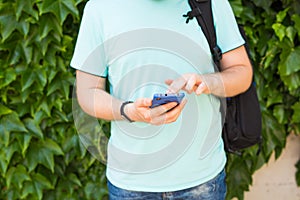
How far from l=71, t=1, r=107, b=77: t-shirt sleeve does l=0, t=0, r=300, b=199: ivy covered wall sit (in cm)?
71

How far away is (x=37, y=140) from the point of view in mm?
2064

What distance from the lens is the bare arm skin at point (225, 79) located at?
3.47ft

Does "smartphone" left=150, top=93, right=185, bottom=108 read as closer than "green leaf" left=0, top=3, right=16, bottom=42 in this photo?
Yes

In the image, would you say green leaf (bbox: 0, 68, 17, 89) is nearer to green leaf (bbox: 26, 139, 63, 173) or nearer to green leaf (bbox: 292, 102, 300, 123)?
green leaf (bbox: 26, 139, 63, 173)

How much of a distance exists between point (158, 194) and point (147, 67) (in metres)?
0.31

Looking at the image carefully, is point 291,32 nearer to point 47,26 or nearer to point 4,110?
point 47,26

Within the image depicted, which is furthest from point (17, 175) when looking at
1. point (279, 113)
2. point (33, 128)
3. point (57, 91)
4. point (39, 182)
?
point (279, 113)

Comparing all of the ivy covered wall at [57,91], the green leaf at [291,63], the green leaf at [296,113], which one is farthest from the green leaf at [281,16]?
the green leaf at [296,113]

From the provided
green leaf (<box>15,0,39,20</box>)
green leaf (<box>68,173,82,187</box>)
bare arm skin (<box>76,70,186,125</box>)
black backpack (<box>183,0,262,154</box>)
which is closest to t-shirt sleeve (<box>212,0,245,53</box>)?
black backpack (<box>183,0,262,154</box>)

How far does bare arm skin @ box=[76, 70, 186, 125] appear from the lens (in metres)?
1.01

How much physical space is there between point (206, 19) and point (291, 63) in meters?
0.92

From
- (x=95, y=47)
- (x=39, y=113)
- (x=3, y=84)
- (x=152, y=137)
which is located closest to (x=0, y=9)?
(x=3, y=84)

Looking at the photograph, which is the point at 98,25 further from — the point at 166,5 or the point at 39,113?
the point at 39,113

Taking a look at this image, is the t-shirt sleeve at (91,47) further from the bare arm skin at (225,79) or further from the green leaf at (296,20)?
the green leaf at (296,20)
